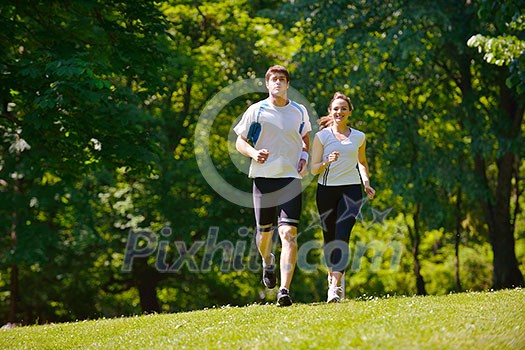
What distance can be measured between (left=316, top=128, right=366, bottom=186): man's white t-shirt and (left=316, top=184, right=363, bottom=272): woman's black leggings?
3.3 inches

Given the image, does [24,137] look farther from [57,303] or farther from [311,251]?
[311,251]

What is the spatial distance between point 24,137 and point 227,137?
13.6 meters

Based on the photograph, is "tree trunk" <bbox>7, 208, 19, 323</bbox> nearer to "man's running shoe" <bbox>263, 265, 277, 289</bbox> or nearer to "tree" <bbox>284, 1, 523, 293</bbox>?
"tree" <bbox>284, 1, 523, 293</bbox>

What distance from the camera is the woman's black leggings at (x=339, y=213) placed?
923cm

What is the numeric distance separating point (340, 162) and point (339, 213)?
64cm

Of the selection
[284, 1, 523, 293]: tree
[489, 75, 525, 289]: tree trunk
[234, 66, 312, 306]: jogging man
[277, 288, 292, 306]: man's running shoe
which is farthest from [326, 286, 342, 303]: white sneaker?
[489, 75, 525, 289]: tree trunk

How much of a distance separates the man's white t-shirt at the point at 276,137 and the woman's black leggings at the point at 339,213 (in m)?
0.77

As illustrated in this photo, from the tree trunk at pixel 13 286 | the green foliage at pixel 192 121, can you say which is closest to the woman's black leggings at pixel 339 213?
the green foliage at pixel 192 121

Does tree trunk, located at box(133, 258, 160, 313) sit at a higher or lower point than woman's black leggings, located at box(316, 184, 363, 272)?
lower

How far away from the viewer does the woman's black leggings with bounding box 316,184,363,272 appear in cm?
923

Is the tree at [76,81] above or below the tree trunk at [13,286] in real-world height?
above
